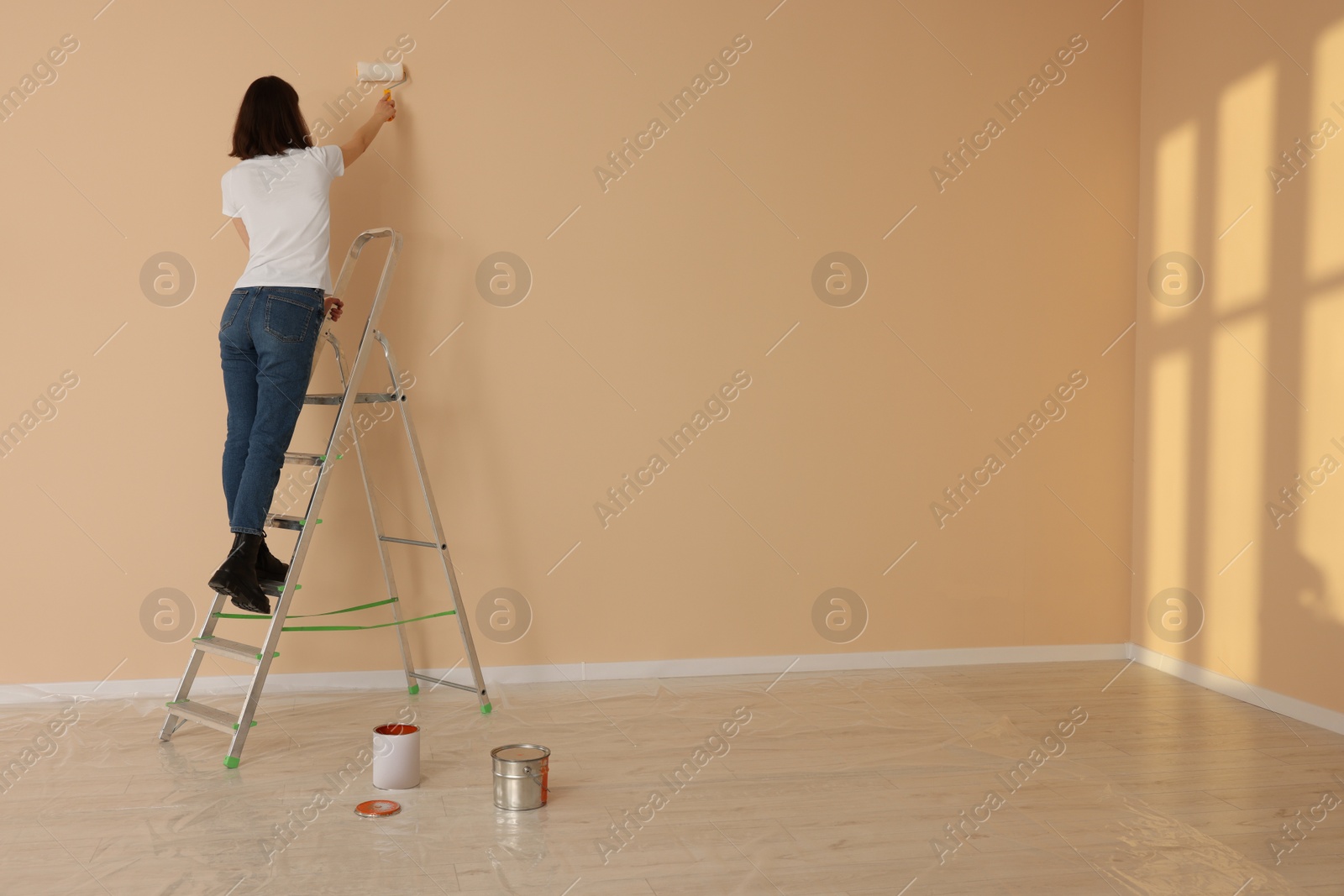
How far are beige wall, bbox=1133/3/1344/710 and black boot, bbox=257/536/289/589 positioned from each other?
288cm

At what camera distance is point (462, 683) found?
317 centimetres

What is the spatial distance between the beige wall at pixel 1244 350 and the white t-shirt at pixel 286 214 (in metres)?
2.80

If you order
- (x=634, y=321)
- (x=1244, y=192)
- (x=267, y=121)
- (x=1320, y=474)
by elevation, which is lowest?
(x=1320, y=474)

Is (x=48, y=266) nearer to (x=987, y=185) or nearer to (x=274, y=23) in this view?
(x=274, y=23)

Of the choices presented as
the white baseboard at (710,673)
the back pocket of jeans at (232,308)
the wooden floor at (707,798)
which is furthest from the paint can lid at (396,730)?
the back pocket of jeans at (232,308)

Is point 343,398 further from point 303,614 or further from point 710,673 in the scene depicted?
point 710,673

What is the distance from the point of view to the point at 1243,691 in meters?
3.11

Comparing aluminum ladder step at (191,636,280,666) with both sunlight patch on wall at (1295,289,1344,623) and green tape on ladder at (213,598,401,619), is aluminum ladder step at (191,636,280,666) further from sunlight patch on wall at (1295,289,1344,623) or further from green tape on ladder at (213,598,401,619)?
sunlight patch on wall at (1295,289,1344,623)

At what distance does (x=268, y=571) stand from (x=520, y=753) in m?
0.92

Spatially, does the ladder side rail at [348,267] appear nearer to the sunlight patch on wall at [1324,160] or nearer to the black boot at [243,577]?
the black boot at [243,577]

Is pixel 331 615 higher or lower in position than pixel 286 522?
lower

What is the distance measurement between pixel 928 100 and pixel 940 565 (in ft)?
5.32

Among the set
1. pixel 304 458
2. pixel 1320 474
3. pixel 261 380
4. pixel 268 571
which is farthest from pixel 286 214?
pixel 1320 474

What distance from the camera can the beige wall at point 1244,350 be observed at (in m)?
2.85
